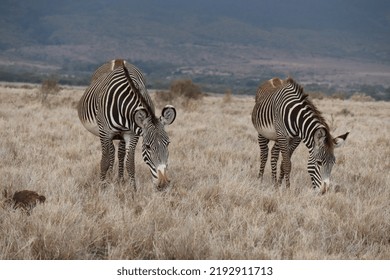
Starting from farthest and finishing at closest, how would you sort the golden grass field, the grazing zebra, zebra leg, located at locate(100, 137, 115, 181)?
the grazing zebra
zebra leg, located at locate(100, 137, 115, 181)
the golden grass field

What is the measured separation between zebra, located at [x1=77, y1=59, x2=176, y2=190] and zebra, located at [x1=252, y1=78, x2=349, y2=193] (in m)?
1.91

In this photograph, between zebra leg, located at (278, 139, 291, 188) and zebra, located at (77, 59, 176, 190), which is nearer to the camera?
zebra, located at (77, 59, 176, 190)

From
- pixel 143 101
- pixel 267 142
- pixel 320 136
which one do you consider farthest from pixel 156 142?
pixel 267 142

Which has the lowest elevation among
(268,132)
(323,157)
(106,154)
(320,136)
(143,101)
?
(106,154)

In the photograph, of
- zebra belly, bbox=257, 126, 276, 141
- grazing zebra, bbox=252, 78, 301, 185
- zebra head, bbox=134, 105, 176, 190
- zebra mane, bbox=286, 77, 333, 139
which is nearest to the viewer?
zebra head, bbox=134, 105, 176, 190

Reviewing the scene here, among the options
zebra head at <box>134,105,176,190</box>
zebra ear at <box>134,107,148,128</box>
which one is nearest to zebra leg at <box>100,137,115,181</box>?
zebra head at <box>134,105,176,190</box>

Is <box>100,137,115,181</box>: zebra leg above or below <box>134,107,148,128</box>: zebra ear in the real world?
below

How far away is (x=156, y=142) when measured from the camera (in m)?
5.91

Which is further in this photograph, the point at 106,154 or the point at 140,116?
the point at 106,154

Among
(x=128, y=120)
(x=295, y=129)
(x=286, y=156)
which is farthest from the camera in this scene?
(x=286, y=156)

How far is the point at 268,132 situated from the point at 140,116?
280cm

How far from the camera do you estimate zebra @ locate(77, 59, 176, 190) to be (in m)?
5.91

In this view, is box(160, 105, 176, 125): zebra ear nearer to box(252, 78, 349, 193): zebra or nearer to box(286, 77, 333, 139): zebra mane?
box(252, 78, 349, 193): zebra

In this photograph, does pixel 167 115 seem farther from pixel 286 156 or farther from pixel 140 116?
pixel 286 156
